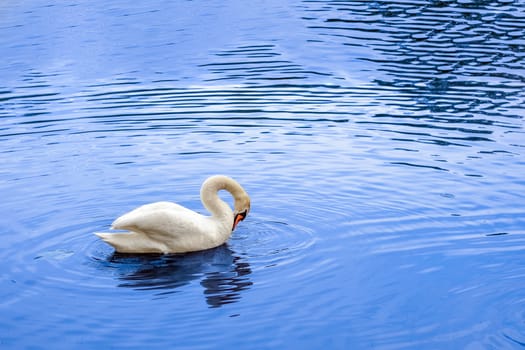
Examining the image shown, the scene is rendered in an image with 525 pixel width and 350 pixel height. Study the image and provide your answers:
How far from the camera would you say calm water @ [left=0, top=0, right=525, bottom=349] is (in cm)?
1000

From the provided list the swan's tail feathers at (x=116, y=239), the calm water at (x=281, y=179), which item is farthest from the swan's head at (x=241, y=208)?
the swan's tail feathers at (x=116, y=239)

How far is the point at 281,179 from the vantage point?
1440cm

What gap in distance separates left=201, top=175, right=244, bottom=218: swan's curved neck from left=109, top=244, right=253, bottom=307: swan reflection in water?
43 cm

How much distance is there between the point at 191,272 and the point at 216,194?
1.43m

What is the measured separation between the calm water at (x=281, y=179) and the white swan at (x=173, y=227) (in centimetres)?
21

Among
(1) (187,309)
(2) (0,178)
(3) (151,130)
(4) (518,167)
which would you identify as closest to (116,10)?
(3) (151,130)

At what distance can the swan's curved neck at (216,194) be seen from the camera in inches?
485

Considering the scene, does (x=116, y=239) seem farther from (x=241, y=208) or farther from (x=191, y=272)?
(x=241, y=208)

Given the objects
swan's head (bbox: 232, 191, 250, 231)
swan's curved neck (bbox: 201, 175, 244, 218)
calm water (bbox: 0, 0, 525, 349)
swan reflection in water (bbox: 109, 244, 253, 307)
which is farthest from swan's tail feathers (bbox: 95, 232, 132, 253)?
swan's head (bbox: 232, 191, 250, 231)

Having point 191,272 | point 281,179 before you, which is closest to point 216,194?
point 191,272

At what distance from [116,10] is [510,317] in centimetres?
2300

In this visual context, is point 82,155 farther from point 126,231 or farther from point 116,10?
point 116,10

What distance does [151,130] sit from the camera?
1748 cm

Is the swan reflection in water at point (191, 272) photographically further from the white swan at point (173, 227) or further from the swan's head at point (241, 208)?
the swan's head at point (241, 208)
